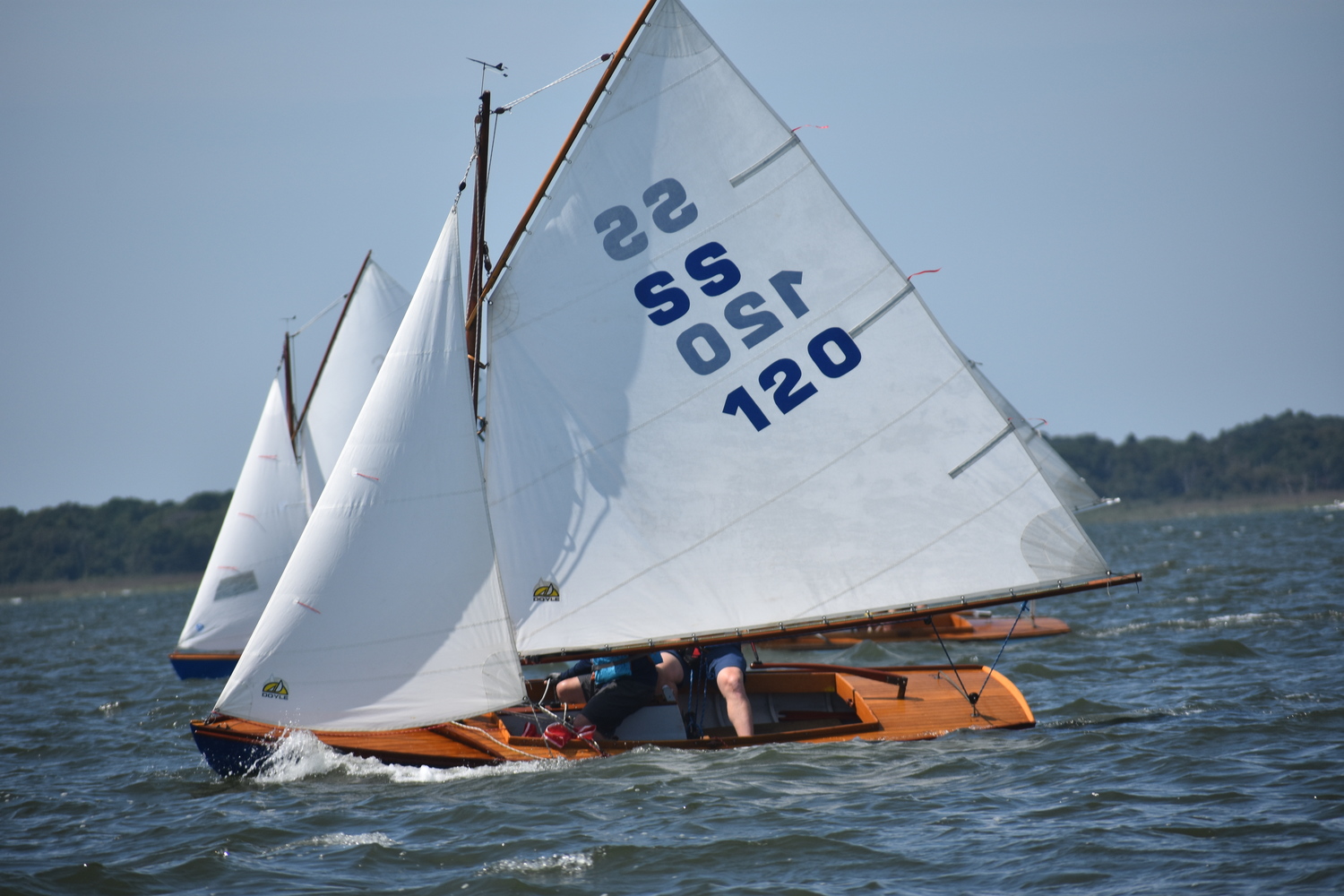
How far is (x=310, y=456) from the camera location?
78.1ft

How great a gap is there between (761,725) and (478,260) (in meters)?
5.71

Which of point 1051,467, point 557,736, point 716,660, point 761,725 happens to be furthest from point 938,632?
point 557,736

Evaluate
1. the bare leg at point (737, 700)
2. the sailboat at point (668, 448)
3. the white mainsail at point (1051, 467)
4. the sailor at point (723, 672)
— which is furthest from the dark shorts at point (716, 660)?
the white mainsail at point (1051, 467)

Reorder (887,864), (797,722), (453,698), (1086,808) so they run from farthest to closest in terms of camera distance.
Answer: (797,722)
(453,698)
(1086,808)
(887,864)

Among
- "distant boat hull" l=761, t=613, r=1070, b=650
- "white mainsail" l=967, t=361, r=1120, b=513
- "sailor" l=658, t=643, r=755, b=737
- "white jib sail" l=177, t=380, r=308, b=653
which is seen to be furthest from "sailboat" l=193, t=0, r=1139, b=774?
"white mainsail" l=967, t=361, r=1120, b=513

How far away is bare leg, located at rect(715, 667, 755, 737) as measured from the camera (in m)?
10.9

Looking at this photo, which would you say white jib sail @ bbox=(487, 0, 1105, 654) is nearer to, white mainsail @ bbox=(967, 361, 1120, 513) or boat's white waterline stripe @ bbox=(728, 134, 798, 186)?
boat's white waterline stripe @ bbox=(728, 134, 798, 186)

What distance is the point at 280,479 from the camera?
23.6 m

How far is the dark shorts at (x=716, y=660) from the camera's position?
11164 millimetres

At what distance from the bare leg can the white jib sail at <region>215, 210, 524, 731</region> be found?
1968mm

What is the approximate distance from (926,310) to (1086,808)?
184 inches

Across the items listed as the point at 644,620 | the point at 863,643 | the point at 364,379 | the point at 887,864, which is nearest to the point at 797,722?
the point at 644,620

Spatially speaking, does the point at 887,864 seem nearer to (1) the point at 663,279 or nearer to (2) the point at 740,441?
(2) the point at 740,441

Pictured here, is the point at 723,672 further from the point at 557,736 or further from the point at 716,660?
the point at 557,736
